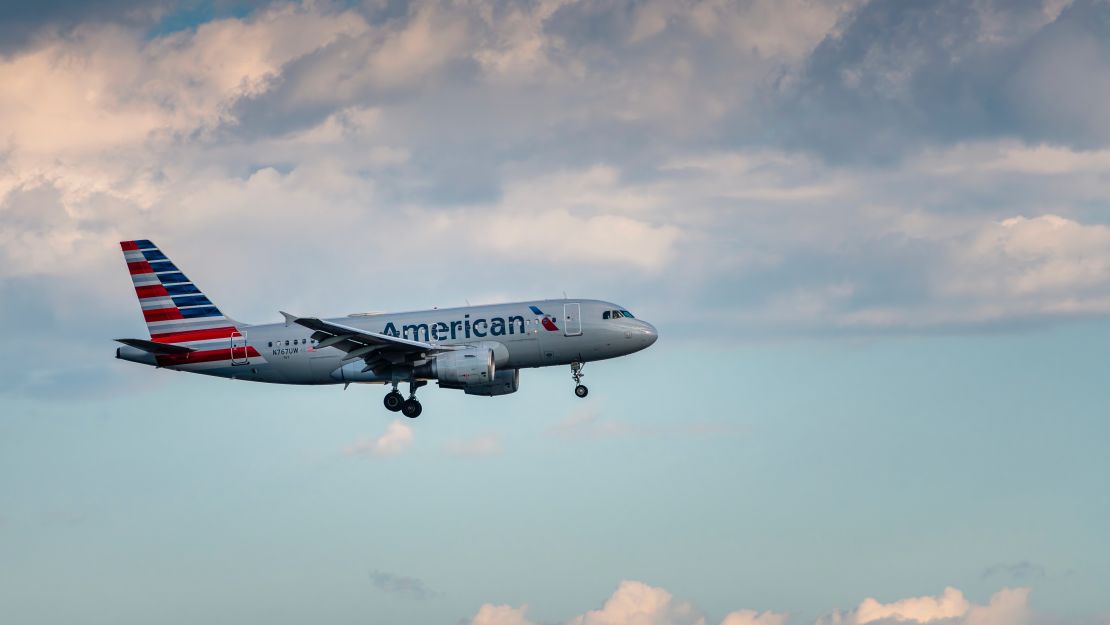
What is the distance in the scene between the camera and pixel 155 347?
250ft

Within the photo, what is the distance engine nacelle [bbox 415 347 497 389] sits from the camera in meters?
70.2

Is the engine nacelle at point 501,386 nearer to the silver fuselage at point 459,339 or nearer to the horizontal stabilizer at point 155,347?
the silver fuselage at point 459,339

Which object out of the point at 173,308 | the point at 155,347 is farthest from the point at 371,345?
the point at 173,308

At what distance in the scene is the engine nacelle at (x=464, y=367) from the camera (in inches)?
2763

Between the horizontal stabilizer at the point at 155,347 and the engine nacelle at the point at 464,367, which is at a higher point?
the horizontal stabilizer at the point at 155,347

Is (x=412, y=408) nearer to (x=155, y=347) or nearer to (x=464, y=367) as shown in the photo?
(x=464, y=367)

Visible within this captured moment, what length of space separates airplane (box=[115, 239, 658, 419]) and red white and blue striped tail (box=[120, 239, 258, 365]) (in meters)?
0.06

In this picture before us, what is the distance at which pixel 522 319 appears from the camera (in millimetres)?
72625

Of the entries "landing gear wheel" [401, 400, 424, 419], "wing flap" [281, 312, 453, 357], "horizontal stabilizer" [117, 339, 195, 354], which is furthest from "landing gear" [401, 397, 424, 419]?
"horizontal stabilizer" [117, 339, 195, 354]

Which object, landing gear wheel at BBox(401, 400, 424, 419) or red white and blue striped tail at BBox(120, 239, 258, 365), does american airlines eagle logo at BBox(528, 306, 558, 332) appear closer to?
landing gear wheel at BBox(401, 400, 424, 419)

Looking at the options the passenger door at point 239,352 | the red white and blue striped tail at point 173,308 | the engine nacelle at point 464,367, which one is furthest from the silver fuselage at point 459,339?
the engine nacelle at point 464,367

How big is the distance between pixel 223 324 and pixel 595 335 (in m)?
23.2

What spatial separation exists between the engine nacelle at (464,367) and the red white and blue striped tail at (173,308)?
558 inches

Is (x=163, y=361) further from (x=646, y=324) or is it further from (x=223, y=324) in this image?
(x=646, y=324)
